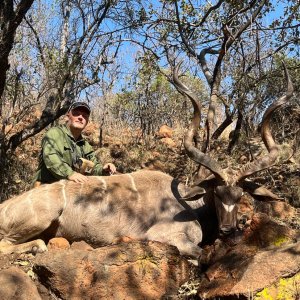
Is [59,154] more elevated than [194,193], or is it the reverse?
[59,154]

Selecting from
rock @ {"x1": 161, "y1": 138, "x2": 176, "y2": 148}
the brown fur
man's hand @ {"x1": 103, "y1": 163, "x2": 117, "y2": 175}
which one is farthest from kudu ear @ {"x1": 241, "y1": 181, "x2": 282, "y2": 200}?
rock @ {"x1": 161, "y1": 138, "x2": 176, "y2": 148}

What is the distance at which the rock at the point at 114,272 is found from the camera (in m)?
3.11

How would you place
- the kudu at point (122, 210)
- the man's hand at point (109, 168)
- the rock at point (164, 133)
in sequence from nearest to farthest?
the kudu at point (122, 210) → the man's hand at point (109, 168) → the rock at point (164, 133)

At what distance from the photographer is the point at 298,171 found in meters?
6.44

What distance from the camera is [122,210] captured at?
4.49 metres

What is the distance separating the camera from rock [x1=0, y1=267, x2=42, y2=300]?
9.49 ft

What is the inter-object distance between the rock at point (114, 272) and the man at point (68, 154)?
4.62ft

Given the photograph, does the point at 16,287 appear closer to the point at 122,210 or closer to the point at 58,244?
the point at 58,244

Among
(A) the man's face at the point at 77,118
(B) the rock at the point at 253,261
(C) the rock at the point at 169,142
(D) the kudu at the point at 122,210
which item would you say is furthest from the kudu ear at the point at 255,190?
(C) the rock at the point at 169,142

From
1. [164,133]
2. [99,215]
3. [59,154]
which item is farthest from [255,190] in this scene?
[164,133]

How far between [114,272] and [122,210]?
1.37m

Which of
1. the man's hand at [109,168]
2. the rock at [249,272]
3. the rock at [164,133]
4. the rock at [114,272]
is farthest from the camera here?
the rock at [164,133]

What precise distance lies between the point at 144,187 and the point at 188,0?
3.09 m

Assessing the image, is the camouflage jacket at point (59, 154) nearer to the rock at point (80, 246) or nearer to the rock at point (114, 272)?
the rock at point (80, 246)
